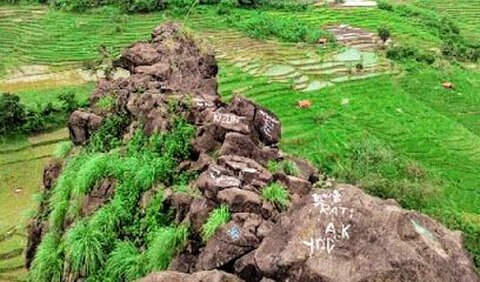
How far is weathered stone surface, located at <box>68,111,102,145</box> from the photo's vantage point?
16.1m

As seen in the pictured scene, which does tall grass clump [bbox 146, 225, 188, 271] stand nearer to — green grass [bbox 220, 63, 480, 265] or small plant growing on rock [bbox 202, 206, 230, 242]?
small plant growing on rock [bbox 202, 206, 230, 242]

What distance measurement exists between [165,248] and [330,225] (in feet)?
10.1

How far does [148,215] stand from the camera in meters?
11.9

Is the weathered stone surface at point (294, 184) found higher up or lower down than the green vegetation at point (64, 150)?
higher up

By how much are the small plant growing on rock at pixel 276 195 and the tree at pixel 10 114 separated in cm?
1892

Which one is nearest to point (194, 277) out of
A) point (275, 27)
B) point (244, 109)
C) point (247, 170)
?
point (247, 170)

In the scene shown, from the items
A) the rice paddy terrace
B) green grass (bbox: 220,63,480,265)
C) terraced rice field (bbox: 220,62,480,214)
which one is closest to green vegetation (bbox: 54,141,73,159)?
the rice paddy terrace

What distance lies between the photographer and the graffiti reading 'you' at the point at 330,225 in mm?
8367

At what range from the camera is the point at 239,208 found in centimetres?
1045

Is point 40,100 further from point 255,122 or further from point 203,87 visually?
point 255,122

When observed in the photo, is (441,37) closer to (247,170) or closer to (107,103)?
(107,103)

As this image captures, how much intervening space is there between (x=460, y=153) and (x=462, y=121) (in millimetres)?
3730

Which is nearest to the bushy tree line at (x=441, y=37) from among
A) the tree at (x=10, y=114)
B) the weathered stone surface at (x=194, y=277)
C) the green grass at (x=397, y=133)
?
the green grass at (x=397, y=133)

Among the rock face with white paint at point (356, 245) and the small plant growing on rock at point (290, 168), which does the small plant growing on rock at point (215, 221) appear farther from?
the small plant growing on rock at point (290, 168)
